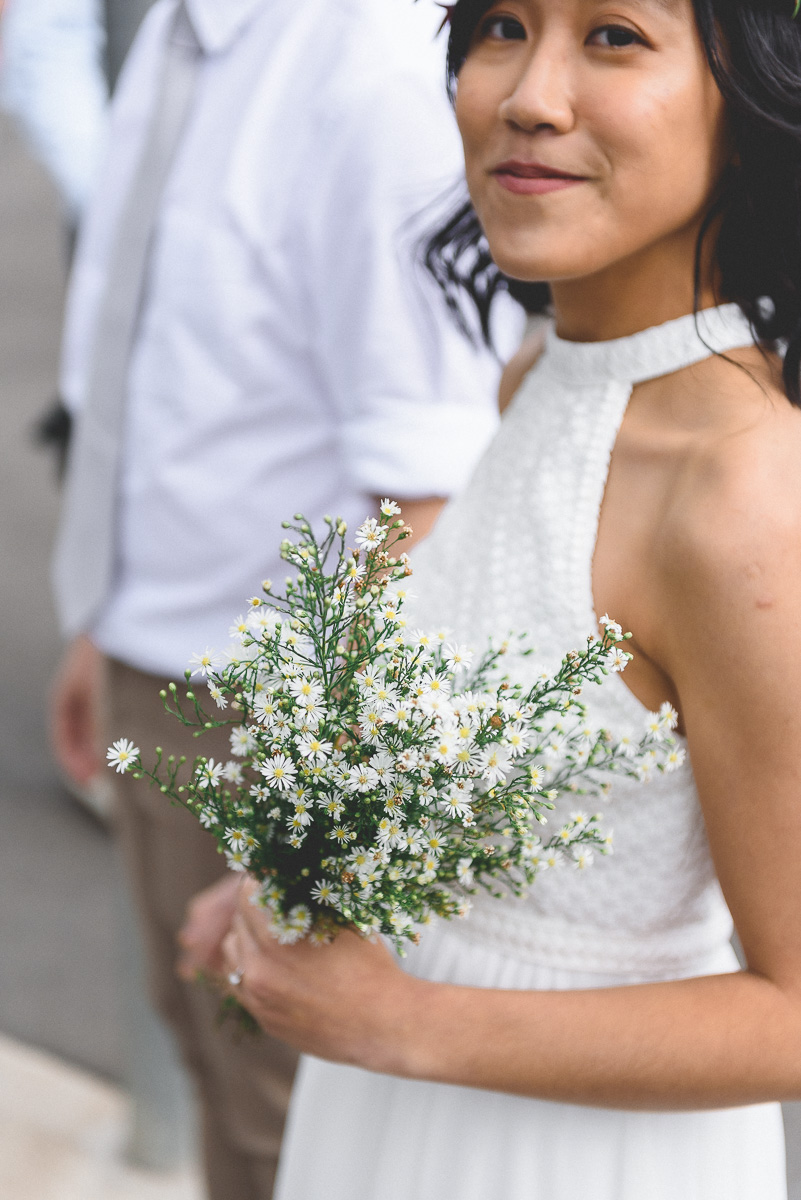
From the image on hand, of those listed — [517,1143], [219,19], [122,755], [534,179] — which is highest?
[534,179]

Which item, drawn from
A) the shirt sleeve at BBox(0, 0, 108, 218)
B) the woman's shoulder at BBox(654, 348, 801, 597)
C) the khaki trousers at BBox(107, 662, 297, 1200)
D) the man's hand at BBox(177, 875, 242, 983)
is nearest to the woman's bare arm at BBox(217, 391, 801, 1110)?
the woman's shoulder at BBox(654, 348, 801, 597)

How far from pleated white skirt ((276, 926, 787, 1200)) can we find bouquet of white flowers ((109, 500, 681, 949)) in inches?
9.3

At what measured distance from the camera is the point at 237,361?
1978 millimetres

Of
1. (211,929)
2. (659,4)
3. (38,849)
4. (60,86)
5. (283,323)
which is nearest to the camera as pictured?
(659,4)

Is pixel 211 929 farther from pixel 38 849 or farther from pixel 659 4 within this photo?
pixel 38 849

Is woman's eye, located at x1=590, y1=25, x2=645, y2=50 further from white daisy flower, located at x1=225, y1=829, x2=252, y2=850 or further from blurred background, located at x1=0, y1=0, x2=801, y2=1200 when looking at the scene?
blurred background, located at x1=0, y1=0, x2=801, y2=1200

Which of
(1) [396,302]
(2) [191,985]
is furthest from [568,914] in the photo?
(2) [191,985]

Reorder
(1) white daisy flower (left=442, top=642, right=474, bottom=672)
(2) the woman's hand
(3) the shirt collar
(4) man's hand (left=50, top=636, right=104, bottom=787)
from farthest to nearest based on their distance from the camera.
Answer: (4) man's hand (left=50, top=636, right=104, bottom=787) < (3) the shirt collar < (2) the woman's hand < (1) white daisy flower (left=442, top=642, right=474, bottom=672)

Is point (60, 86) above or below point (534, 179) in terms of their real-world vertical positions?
below

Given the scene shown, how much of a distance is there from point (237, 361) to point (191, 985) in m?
1.11

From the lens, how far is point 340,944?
1.18 metres

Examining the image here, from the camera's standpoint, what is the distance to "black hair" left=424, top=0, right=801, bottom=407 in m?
1.07

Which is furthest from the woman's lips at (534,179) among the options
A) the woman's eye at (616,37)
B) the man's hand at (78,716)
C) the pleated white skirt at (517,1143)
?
the man's hand at (78,716)

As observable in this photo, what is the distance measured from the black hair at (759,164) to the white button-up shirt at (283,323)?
21.0 inches
